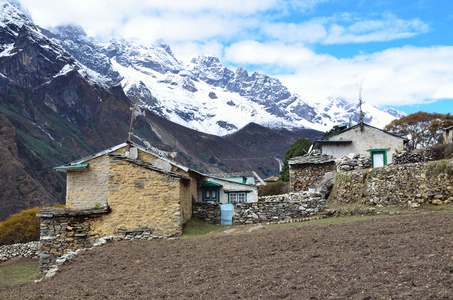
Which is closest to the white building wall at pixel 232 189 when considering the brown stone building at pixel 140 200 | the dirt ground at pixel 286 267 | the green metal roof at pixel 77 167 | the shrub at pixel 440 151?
the green metal roof at pixel 77 167

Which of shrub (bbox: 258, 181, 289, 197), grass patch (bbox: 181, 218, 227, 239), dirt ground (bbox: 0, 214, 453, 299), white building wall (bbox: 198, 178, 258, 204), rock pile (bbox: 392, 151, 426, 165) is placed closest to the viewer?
dirt ground (bbox: 0, 214, 453, 299)

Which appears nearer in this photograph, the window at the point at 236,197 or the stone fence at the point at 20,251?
the window at the point at 236,197

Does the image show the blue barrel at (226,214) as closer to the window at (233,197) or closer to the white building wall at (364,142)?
the window at (233,197)

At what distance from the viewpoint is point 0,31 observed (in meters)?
188

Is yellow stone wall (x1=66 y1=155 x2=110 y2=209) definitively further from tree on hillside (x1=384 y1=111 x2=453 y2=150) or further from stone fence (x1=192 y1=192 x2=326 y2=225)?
tree on hillside (x1=384 y1=111 x2=453 y2=150)

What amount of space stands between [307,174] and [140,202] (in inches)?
508

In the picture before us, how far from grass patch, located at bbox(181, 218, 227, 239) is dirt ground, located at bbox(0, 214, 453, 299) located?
3.64 meters

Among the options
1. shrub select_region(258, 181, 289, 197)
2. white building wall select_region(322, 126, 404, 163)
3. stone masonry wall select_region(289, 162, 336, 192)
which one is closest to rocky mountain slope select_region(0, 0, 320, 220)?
shrub select_region(258, 181, 289, 197)

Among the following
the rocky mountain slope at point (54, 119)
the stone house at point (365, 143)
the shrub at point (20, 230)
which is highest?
the rocky mountain slope at point (54, 119)

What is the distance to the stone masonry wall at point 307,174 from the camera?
26047 millimetres

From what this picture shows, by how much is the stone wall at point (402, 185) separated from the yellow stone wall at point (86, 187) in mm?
13123

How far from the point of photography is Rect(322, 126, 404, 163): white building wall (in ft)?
102

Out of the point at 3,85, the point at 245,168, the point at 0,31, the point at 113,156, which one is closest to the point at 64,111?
the point at 3,85

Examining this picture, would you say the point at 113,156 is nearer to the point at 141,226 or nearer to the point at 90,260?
the point at 141,226
